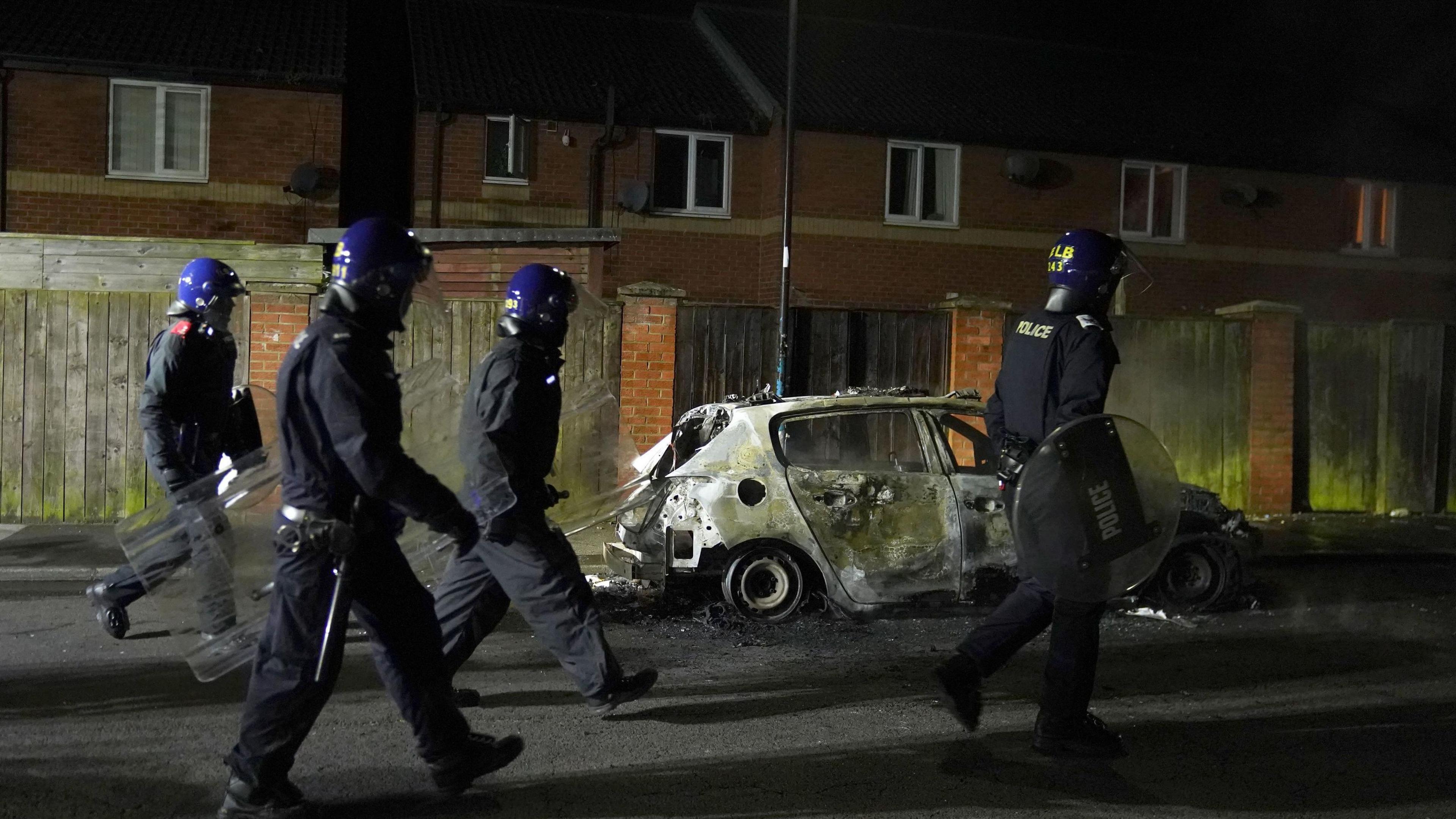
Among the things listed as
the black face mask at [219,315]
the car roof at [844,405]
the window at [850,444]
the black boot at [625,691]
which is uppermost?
the black face mask at [219,315]

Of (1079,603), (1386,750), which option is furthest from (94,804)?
(1386,750)

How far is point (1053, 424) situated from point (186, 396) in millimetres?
4288

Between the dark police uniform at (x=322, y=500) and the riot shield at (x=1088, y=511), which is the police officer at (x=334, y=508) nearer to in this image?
the dark police uniform at (x=322, y=500)

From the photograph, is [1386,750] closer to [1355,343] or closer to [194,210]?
[1355,343]

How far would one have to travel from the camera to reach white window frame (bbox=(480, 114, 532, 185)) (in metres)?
17.0

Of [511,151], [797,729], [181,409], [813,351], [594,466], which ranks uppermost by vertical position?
[511,151]

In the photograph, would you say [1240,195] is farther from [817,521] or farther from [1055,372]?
[1055,372]

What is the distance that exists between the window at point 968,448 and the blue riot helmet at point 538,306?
10.2 feet

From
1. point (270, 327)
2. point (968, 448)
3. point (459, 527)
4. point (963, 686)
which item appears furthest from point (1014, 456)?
point (270, 327)

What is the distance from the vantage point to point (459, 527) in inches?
150

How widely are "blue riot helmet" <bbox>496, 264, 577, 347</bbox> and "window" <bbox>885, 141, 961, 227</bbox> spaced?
1377 cm

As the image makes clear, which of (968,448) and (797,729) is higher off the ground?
(968,448)

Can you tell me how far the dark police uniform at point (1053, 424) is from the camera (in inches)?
180

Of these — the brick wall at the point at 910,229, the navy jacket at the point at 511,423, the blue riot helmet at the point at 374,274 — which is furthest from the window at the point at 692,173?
the blue riot helmet at the point at 374,274
